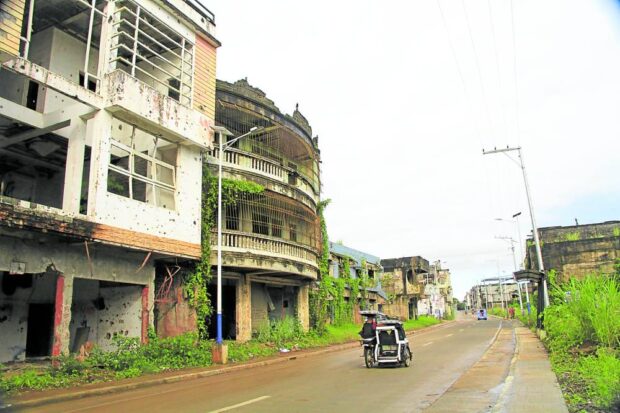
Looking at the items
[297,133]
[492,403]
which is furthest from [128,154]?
[492,403]

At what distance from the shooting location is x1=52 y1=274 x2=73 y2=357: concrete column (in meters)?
14.4

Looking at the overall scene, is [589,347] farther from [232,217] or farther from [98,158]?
[98,158]

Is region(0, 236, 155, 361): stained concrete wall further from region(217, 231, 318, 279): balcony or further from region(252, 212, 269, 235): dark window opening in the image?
region(252, 212, 269, 235): dark window opening

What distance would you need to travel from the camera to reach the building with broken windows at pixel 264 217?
71.9 feet

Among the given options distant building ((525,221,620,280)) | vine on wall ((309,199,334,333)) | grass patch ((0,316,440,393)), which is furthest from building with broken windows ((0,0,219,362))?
distant building ((525,221,620,280))

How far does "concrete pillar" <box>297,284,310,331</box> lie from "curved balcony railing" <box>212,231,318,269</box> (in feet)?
9.61

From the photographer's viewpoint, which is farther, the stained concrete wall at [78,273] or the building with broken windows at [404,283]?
the building with broken windows at [404,283]

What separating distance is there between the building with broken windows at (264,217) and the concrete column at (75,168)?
634 centimetres

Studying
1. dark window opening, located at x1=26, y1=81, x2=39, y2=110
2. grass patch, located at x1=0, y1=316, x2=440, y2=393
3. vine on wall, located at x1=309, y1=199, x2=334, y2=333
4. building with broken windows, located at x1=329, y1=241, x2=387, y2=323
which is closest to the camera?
grass patch, located at x1=0, y1=316, x2=440, y2=393

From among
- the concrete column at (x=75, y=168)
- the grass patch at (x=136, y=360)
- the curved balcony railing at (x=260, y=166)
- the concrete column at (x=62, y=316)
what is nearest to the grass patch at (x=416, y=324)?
the grass patch at (x=136, y=360)

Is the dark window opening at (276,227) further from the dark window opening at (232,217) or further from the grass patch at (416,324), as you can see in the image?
the grass patch at (416,324)

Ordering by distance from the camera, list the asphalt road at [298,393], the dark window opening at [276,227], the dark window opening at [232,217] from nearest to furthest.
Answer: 1. the asphalt road at [298,393]
2. the dark window opening at [232,217]
3. the dark window opening at [276,227]

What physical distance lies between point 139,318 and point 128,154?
6.29 m

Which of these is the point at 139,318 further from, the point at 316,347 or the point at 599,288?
the point at 599,288
